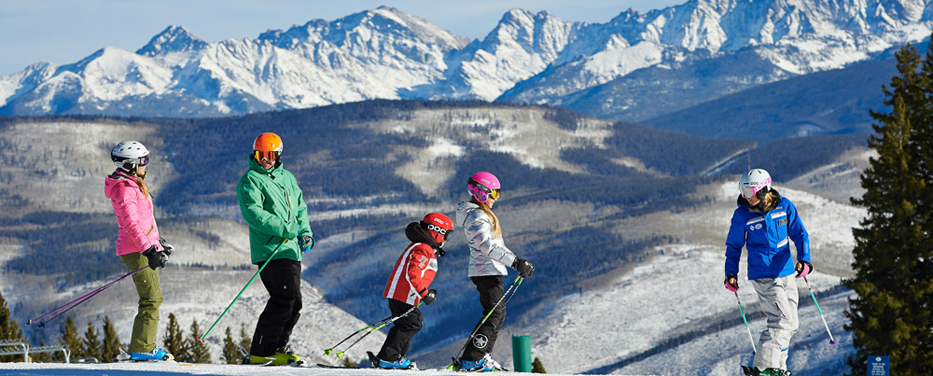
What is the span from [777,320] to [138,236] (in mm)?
8845

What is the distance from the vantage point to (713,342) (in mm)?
146750

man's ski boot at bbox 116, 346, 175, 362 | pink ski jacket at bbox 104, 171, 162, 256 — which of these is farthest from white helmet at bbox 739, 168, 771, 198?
man's ski boot at bbox 116, 346, 175, 362

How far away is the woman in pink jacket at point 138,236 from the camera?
1368cm

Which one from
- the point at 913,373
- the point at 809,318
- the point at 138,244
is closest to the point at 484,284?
the point at 138,244

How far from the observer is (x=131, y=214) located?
13.7 meters

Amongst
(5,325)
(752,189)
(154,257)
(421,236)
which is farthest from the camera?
(5,325)

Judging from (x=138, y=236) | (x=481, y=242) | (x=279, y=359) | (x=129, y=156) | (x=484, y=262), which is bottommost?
(x=279, y=359)

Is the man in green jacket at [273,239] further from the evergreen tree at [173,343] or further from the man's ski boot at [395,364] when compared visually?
the evergreen tree at [173,343]

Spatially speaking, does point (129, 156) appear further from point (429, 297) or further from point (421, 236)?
point (429, 297)

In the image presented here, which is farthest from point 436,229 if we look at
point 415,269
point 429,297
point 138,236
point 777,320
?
point 777,320

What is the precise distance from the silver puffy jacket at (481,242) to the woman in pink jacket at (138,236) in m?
4.17

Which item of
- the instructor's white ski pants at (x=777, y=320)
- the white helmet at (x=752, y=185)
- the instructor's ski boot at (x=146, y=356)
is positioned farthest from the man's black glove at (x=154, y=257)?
the instructor's white ski pants at (x=777, y=320)

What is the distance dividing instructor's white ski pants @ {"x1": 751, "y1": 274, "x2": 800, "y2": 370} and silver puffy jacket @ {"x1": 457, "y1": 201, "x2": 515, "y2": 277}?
11.9 feet

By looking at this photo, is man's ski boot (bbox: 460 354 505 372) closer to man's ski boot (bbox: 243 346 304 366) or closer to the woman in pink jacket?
man's ski boot (bbox: 243 346 304 366)
